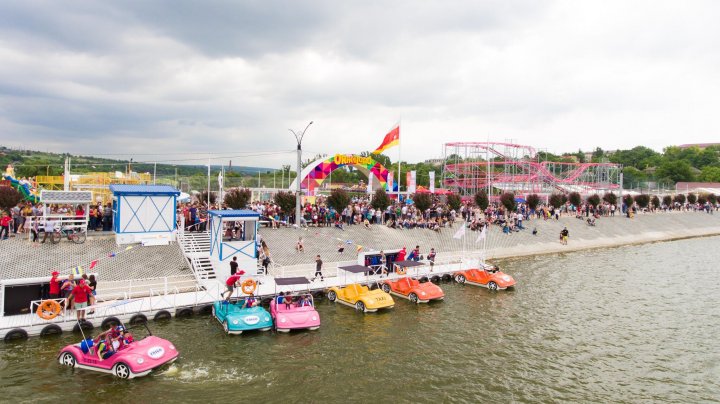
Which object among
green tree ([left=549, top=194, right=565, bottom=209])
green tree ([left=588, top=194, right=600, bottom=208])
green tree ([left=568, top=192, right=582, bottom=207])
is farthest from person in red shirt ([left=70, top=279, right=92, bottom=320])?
green tree ([left=588, top=194, right=600, bottom=208])

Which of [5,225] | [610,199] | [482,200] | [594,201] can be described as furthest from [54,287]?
[610,199]

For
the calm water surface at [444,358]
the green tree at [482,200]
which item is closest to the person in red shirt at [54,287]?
the calm water surface at [444,358]

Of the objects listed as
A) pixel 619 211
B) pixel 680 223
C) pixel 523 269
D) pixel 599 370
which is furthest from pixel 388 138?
pixel 680 223

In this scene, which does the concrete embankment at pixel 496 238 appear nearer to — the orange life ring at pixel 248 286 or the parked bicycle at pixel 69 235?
the orange life ring at pixel 248 286

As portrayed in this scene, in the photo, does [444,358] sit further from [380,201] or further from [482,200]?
[482,200]

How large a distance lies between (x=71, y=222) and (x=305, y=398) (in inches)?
759

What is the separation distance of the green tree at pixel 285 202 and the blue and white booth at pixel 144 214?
1052cm

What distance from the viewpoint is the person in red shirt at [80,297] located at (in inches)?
666

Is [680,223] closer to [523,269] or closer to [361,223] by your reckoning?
[523,269]

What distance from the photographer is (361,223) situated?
125 ft

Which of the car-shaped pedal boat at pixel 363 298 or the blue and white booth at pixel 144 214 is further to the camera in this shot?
the blue and white booth at pixel 144 214

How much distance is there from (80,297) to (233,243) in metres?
7.63

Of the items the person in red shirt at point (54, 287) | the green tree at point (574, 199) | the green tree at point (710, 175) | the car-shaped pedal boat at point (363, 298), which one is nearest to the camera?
the person in red shirt at point (54, 287)

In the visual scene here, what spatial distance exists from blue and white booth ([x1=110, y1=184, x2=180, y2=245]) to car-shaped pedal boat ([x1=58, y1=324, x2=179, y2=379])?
38.4 feet
